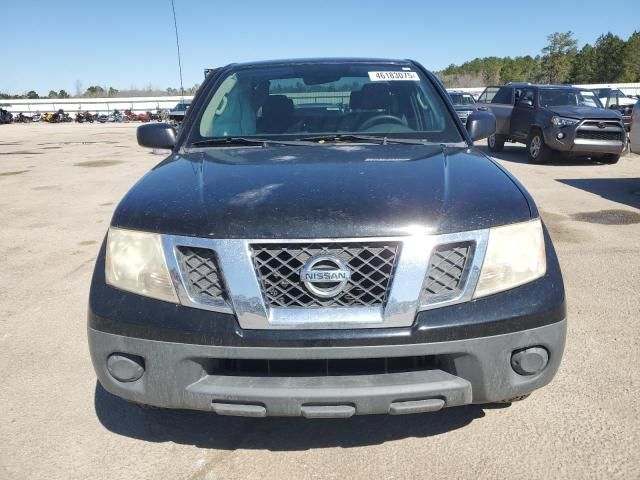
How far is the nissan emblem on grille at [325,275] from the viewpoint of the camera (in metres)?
1.80

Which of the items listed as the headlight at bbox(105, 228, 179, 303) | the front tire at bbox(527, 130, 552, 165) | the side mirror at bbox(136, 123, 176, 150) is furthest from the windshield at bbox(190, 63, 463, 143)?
the front tire at bbox(527, 130, 552, 165)

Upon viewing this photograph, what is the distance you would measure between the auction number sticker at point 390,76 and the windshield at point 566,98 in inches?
396

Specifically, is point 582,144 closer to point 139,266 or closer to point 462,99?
point 462,99

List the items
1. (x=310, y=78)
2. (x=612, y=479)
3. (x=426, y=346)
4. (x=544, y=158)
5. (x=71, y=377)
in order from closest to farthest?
(x=426, y=346)
(x=612, y=479)
(x=71, y=377)
(x=310, y=78)
(x=544, y=158)

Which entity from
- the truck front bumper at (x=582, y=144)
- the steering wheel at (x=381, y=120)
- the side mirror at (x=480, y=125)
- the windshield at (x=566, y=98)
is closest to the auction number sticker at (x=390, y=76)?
the steering wheel at (x=381, y=120)

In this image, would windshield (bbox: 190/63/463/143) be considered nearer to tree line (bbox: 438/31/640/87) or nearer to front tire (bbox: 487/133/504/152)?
front tire (bbox: 487/133/504/152)

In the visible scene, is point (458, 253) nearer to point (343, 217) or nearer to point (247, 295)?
point (343, 217)

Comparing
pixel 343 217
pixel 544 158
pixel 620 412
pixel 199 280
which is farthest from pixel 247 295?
pixel 544 158

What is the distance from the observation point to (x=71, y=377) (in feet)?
9.53

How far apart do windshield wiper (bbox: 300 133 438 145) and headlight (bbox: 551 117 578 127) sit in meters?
9.61

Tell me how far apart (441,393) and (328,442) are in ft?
2.21

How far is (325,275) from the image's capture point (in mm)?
1795

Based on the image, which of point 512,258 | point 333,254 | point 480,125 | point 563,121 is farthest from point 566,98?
point 333,254

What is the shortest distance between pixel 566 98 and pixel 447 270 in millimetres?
12150
